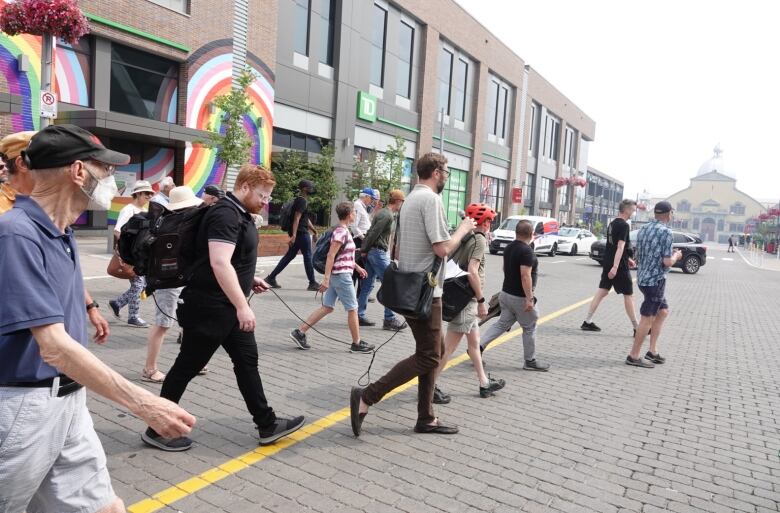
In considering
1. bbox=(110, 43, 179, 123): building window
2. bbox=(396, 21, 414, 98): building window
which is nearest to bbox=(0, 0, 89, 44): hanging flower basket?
bbox=(110, 43, 179, 123): building window

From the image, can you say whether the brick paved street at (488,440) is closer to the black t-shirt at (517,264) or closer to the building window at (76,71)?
the black t-shirt at (517,264)

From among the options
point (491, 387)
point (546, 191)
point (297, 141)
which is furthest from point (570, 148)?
point (491, 387)

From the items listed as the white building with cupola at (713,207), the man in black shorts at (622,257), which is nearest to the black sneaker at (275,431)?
the man in black shorts at (622,257)

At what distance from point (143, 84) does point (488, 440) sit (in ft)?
56.2

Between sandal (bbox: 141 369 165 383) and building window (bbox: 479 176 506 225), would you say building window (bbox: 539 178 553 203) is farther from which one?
sandal (bbox: 141 369 165 383)

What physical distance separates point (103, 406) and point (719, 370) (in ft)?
21.0

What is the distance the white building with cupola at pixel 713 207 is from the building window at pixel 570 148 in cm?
7297

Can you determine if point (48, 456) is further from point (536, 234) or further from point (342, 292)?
point (536, 234)

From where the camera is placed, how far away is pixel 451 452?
400cm

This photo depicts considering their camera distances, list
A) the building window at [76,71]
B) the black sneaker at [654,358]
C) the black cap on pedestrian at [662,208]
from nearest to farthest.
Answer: the black cap on pedestrian at [662,208]
the black sneaker at [654,358]
the building window at [76,71]

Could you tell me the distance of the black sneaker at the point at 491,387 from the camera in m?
5.27

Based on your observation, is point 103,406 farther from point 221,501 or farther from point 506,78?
point 506,78

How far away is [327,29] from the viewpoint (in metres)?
24.3

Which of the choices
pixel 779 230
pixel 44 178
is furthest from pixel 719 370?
pixel 779 230
